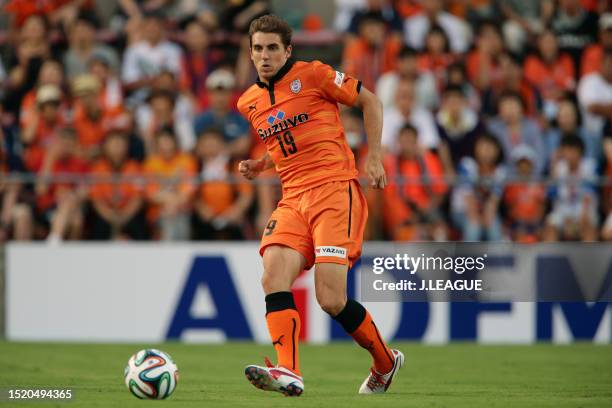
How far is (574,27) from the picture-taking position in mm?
16188

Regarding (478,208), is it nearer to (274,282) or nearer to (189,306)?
(189,306)

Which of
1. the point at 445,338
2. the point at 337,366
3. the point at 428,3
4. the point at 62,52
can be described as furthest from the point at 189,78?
the point at 337,366

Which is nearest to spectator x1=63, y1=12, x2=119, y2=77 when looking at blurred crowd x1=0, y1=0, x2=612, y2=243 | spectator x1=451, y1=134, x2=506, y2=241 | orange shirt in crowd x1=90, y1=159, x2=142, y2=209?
blurred crowd x1=0, y1=0, x2=612, y2=243

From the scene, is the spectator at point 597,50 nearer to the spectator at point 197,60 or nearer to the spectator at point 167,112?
the spectator at point 197,60

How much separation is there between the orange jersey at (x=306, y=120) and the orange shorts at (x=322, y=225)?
0.30 feet

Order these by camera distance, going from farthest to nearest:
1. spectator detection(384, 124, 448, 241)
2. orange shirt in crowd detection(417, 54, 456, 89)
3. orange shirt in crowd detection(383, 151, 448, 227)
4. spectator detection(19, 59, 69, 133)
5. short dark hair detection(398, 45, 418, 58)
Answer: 1. orange shirt in crowd detection(417, 54, 456, 89)
2. short dark hair detection(398, 45, 418, 58)
3. spectator detection(19, 59, 69, 133)
4. orange shirt in crowd detection(383, 151, 448, 227)
5. spectator detection(384, 124, 448, 241)

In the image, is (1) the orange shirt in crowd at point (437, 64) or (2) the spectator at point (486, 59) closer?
(1) the orange shirt in crowd at point (437, 64)

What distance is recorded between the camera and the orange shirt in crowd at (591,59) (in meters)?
15.7

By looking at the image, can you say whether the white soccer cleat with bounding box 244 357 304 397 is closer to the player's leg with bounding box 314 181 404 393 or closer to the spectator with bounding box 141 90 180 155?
the player's leg with bounding box 314 181 404 393

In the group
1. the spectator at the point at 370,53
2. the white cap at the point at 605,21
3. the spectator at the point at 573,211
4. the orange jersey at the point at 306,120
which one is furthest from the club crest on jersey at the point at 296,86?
the white cap at the point at 605,21

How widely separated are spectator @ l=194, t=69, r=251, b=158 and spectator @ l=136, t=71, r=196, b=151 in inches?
10.5

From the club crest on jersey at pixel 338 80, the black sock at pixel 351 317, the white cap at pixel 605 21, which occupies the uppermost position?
the white cap at pixel 605 21

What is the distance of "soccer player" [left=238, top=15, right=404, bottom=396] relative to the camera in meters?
7.52

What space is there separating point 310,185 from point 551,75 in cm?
880
